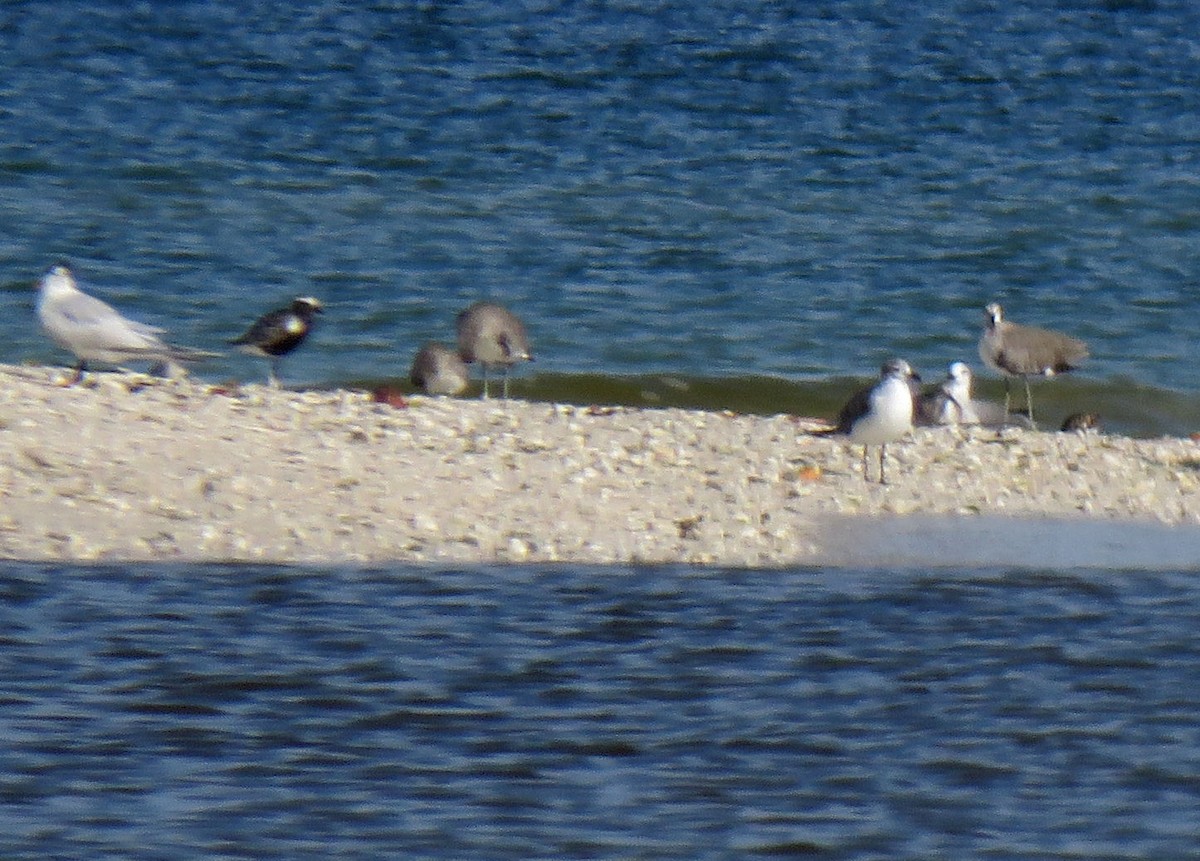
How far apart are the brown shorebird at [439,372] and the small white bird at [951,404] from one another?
122 inches

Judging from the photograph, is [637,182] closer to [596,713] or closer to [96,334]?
[96,334]

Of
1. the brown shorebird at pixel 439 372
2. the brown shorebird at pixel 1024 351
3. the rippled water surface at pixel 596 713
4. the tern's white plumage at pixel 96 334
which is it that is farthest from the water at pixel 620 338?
the tern's white plumage at pixel 96 334

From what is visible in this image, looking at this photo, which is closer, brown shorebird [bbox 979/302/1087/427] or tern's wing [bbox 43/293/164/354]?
tern's wing [bbox 43/293/164/354]

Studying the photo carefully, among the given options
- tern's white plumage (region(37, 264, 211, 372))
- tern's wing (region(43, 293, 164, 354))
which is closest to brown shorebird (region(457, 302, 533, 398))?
tern's white plumage (region(37, 264, 211, 372))

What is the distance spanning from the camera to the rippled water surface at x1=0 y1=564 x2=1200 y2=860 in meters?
6.72

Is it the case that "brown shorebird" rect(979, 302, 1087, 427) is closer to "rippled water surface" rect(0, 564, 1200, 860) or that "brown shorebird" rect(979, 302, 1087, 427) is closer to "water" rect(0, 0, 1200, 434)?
"water" rect(0, 0, 1200, 434)

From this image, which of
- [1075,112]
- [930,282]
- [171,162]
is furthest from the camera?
[1075,112]

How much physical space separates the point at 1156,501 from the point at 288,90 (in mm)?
20237

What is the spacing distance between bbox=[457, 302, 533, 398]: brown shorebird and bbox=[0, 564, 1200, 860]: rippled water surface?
19.6ft

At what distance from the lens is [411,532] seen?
1061cm

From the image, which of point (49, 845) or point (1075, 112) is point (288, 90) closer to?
point (1075, 112)

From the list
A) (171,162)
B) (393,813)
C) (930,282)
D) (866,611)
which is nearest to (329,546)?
(866,611)

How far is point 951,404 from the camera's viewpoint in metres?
15.8

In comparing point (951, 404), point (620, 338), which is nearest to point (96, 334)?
point (951, 404)
